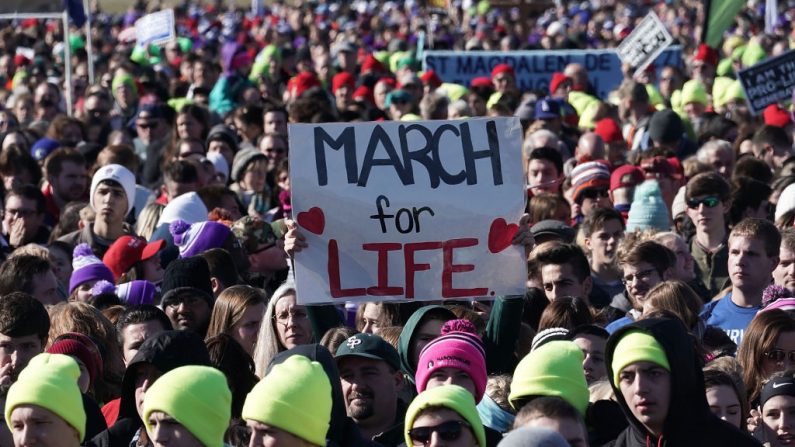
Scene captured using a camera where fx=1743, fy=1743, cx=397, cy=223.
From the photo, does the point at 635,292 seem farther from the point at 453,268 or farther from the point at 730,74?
the point at 730,74

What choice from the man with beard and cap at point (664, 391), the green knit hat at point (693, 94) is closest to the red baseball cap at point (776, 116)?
the green knit hat at point (693, 94)

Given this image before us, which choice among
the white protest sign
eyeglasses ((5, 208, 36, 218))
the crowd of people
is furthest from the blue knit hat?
the white protest sign

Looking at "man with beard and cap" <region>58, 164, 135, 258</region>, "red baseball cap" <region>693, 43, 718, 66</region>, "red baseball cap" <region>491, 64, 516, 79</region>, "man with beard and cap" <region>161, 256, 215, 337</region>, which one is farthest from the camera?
"red baseball cap" <region>693, 43, 718, 66</region>

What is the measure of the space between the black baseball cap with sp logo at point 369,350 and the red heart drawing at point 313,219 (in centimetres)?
108

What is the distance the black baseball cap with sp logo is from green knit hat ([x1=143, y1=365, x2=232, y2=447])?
34.7 inches

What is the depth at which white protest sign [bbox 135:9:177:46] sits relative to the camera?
A: 23016 millimetres

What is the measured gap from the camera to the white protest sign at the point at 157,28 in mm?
23016

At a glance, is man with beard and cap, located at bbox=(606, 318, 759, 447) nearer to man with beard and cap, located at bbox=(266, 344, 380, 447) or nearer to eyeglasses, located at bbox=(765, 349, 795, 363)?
man with beard and cap, located at bbox=(266, 344, 380, 447)

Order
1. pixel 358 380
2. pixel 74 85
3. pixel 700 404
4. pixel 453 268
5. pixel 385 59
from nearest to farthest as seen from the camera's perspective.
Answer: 1. pixel 700 404
2. pixel 358 380
3. pixel 453 268
4. pixel 74 85
5. pixel 385 59

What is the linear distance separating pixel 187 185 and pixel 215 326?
3818 millimetres

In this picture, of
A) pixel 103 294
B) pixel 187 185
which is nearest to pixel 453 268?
pixel 103 294

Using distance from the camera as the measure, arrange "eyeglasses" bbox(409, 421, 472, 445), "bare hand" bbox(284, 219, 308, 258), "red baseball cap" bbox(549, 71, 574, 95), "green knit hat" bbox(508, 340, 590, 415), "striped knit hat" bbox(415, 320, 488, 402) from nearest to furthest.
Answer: "eyeglasses" bbox(409, 421, 472, 445), "green knit hat" bbox(508, 340, 590, 415), "striped knit hat" bbox(415, 320, 488, 402), "bare hand" bbox(284, 219, 308, 258), "red baseball cap" bbox(549, 71, 574, 95)

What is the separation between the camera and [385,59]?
2436cm

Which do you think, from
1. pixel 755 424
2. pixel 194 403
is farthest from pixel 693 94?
pixel 194 403
